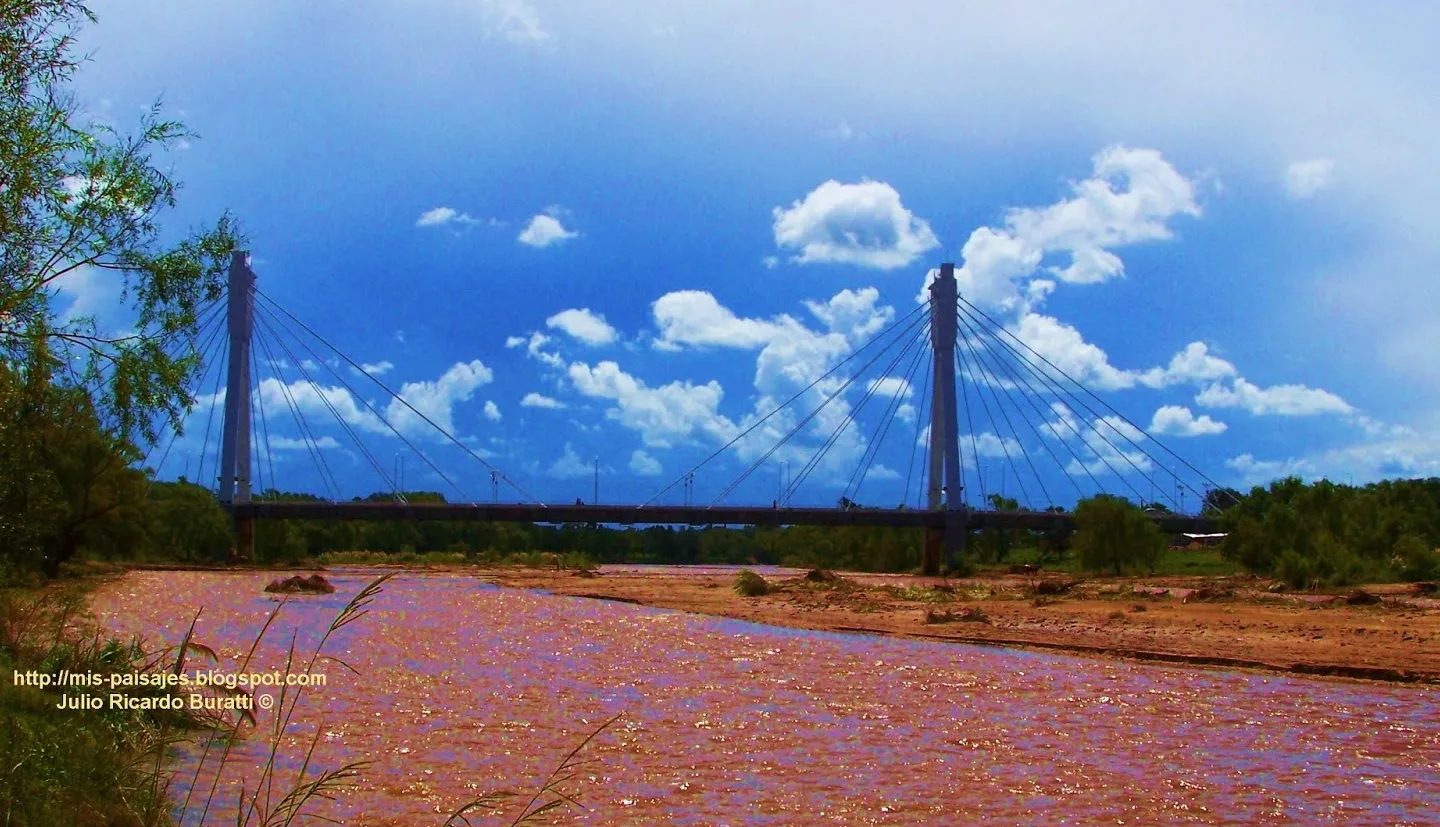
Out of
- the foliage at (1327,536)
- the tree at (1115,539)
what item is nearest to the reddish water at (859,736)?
the foliage at (1327,536)

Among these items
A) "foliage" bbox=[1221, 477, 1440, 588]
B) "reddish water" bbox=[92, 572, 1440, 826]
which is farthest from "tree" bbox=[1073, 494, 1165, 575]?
"reddish water" bbox=[92, 572, 1440, 826]

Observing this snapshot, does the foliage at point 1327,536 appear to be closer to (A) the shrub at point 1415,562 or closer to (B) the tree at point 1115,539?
(A) the shrub at point 1415,562

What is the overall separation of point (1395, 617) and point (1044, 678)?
13023 millimetres

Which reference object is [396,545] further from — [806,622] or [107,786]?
[107,786]

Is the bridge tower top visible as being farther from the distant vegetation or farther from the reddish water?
the reddish water

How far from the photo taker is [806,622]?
31.2 metres

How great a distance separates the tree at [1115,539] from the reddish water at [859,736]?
4287cm

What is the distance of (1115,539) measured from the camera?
2493 inches

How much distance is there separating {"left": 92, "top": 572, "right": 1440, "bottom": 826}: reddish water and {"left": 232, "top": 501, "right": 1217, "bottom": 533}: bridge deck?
56.0m

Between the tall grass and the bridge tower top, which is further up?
the bridge tower top

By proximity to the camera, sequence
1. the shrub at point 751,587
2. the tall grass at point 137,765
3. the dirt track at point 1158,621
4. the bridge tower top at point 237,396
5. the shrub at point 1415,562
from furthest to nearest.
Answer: the bridge tower top at point 237,396, the shrub at point 751,587, the shrub at point 1415,562, the dirt track at point 1158,621, the tall grass at point 137,765

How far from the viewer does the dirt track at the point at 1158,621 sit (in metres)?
20.9

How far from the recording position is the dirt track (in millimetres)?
20922

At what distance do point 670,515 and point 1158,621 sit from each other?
57.7 meters
